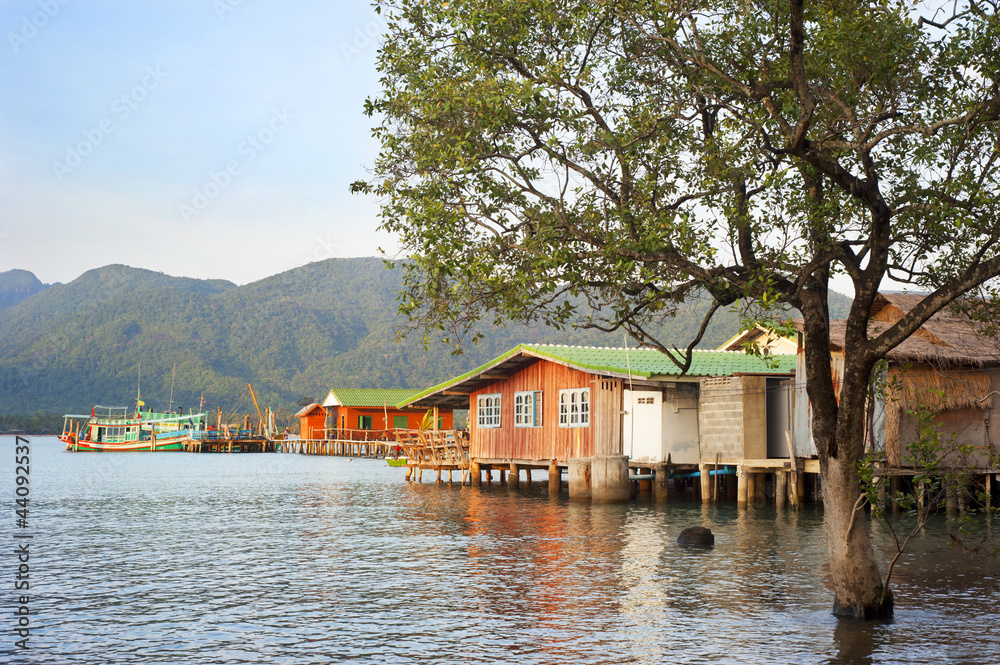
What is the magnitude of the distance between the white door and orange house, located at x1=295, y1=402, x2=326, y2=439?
6414cm

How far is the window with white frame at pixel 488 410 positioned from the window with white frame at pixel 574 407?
183 inches

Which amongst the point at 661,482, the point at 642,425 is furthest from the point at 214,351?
the point at 661,482

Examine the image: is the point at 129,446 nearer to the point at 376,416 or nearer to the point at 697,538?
the point at 376,416

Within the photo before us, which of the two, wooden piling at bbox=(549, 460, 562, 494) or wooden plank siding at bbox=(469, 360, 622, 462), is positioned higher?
wooden plank siding at bbox=(469, 360, 622, 462)

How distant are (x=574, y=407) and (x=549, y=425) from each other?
1654 millimetres

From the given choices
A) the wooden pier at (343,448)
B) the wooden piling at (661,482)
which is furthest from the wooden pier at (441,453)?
the wooden pier at (343,448)

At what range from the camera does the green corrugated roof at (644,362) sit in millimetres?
28688

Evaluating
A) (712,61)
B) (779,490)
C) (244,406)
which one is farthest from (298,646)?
(244,406)

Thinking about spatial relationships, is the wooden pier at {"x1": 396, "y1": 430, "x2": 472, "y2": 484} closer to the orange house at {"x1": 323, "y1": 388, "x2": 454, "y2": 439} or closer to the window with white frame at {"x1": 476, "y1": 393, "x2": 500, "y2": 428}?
the window with white frame at {"x1": 476, "y1": 393, "x2": 500, "y2": 428}

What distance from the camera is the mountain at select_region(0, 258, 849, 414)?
6024 inches

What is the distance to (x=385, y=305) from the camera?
190 metres

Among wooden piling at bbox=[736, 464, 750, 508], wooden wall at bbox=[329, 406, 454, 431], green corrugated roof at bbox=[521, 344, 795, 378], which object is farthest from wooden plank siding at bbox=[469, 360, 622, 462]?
wooden wall at bbox=[329, 406, 454, 431]

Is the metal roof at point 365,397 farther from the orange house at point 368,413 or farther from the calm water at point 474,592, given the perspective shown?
the calm water at point 474,592

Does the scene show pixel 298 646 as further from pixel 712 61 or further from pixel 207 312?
pixel 207 312
